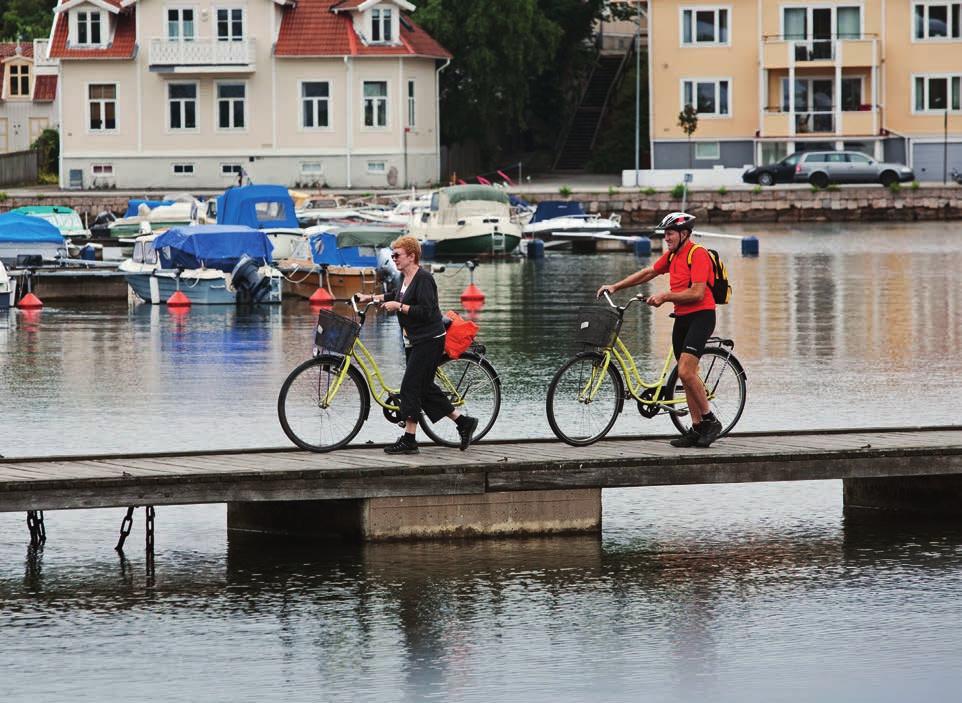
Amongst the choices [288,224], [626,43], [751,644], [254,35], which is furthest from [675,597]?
[626,43]

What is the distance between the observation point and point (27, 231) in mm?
49469

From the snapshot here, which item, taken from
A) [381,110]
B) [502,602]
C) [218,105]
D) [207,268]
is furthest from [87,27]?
[502,602]

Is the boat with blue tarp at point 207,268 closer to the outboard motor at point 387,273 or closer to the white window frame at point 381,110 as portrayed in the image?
the outboard motor at point 387,273

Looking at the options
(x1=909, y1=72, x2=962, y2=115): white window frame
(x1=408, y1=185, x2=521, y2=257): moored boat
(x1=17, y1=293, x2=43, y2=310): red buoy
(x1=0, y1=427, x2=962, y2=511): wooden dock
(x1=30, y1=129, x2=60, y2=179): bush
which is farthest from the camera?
(x1=30, y1=129, x2=60, y2=179): bush

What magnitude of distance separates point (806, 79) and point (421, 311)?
68.5m

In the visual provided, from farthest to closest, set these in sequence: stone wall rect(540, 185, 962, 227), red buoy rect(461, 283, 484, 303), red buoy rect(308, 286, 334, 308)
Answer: stone wall rect(540, 185, 962, 227) < red buoy rect(308, 286, 334, 308) < red buoy rect(461, 283, 484, 303)

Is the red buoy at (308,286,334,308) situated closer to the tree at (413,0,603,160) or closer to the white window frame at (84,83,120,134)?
the white window frame at (84,83,120,134)

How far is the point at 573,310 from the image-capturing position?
3891 centimetres

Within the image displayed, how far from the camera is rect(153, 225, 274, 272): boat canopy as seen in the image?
144ft

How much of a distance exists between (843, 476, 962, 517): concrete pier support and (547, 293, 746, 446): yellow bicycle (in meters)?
1.69

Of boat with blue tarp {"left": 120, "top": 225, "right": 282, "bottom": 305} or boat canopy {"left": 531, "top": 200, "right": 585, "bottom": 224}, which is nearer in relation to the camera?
boat with blue tarp {"left": 120, "top": 225, "right": 282, "bottom": 305}

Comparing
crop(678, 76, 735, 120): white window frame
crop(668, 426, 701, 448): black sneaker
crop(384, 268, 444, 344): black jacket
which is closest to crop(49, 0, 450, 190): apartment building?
crop(678, 76, 735, 120): white window frame

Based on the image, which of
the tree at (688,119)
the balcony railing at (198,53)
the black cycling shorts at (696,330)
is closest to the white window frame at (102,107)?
the balcony railing at (198,53)

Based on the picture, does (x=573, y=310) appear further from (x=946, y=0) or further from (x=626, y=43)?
(x=626, y=43)
